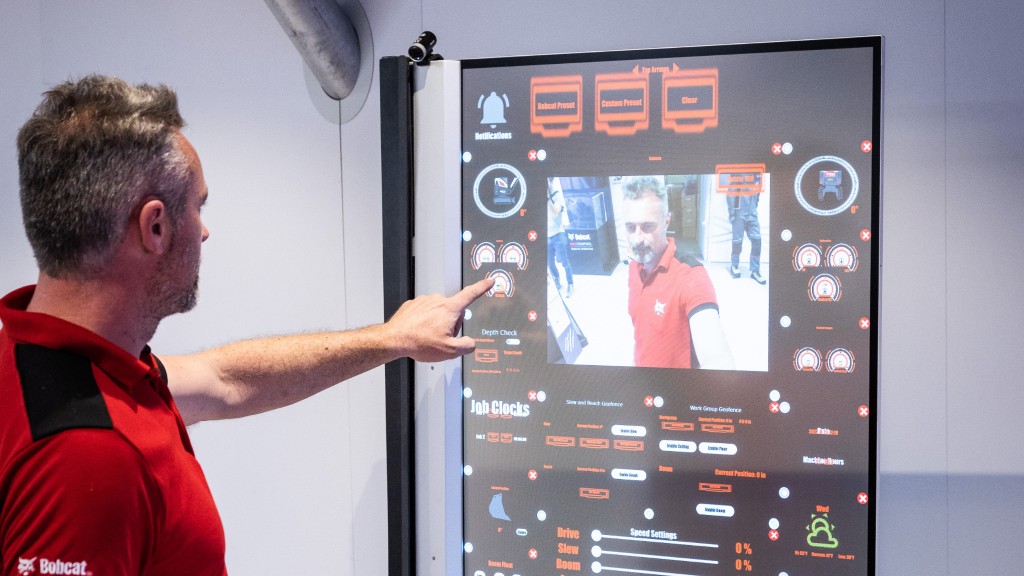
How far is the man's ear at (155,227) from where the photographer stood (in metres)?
0.95

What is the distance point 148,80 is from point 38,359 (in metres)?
1.53

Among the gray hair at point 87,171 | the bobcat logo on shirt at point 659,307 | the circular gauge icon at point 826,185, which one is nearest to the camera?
the gray hair at point 87,171

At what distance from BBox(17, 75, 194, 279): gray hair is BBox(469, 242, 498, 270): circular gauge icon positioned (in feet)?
2.18

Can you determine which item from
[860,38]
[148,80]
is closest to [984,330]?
[860,38]

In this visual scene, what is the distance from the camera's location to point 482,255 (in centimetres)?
152

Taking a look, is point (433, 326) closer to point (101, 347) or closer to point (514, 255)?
point (514, 255)

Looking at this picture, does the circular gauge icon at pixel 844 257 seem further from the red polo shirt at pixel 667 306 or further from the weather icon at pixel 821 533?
the weather icon at pixel 821 533

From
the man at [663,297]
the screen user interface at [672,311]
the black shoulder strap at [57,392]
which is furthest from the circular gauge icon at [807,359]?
the black shoulder strap at [57,392]

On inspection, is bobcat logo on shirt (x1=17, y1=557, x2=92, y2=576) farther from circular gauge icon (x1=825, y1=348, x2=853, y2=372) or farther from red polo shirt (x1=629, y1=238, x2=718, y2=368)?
circular gauge icon (x1=825, y1=348, x2=853, y2=372)

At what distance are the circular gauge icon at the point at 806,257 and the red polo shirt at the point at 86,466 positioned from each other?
3.55 feet

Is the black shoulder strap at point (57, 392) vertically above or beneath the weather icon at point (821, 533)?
above

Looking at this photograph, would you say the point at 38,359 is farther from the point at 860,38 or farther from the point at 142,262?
the point at 860,38

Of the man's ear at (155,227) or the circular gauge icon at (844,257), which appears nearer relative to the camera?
the man's ear at (155,227)

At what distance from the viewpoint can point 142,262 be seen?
98 cm
